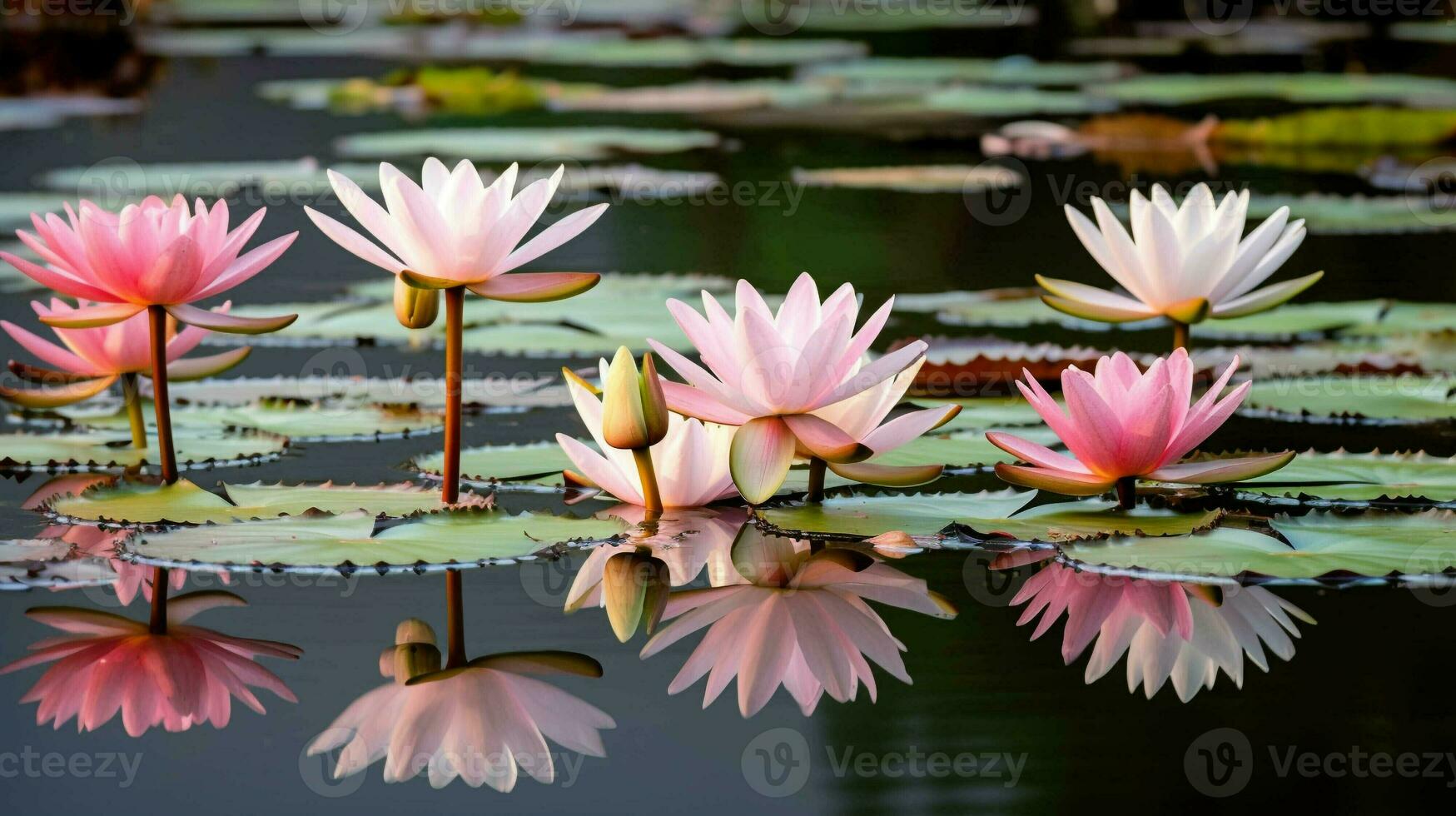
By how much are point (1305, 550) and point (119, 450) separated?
51.3 inches

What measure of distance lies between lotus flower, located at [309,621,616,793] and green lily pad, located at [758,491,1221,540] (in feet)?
1.21

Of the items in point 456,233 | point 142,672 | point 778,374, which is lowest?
point 142,672

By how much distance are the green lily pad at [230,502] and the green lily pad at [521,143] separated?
13.1 ft

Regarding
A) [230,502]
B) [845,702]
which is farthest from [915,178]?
[845,702]

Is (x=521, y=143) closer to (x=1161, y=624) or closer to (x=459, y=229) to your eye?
(x=459, y=229)

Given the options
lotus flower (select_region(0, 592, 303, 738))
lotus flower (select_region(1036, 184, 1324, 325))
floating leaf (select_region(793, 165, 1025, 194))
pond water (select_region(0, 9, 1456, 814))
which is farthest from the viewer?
floating leaf (select_region(793, 165, 1025, 194))

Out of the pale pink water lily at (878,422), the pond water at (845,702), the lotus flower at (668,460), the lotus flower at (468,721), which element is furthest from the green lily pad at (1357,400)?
the lotus flower at (468,721)

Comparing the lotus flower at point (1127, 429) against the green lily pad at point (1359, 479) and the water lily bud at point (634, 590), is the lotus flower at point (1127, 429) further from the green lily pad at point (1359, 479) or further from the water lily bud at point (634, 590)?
the water lily bud at point (634, 590)

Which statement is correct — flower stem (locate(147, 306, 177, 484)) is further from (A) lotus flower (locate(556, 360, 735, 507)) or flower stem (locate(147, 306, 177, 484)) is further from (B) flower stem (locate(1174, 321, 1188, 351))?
(B) flower stem (locate(1174, 321, 1188, 351))

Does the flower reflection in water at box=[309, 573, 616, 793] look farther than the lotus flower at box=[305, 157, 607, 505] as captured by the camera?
No

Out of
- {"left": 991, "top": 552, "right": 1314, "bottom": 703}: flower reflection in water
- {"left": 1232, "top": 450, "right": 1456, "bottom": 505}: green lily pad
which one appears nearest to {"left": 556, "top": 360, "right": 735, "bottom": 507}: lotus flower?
{"left": 991, "top": 552, "right": 1314, "bottom": 703}: flower reflection in water

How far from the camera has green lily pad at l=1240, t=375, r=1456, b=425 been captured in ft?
6.98

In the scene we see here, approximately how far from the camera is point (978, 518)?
1623mm

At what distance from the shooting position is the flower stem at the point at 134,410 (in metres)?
1.95
